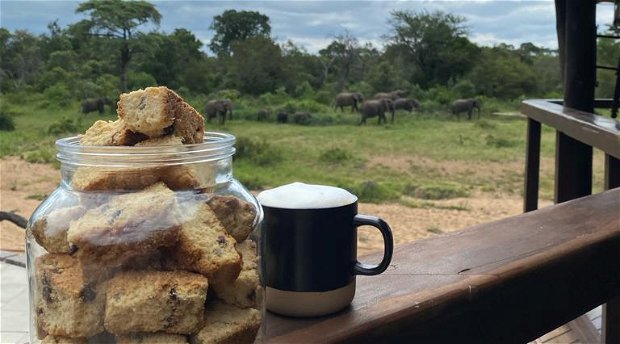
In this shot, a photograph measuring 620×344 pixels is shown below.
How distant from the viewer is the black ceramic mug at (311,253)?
48cm

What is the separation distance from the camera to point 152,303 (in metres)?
0.36

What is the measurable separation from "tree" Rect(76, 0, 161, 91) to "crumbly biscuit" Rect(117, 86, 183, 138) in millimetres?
7098

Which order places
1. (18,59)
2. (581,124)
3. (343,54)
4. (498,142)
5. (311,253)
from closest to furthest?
1. (311,253)
2. (581,124)
3. (18,59)
4. (498,142)
5. (343,54)

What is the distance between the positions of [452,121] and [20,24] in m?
7.11

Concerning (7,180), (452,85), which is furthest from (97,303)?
(452,85)

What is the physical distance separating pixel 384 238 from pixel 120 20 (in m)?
8.12

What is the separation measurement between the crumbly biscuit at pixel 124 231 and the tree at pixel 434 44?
13.7 metres

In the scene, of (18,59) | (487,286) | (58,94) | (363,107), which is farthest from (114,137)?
(363,107)

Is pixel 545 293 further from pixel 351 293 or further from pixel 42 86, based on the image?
pixel 42 86

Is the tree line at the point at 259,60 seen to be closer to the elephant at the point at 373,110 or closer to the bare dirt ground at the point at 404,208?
the bare dirt ground at the point at 404,208

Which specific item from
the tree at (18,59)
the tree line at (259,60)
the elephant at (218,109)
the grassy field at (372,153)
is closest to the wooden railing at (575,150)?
the grassy field at (372,153)

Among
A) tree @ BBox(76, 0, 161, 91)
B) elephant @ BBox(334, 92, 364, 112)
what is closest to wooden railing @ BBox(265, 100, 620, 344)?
tree @ BBox(76, 0, 161, 91)

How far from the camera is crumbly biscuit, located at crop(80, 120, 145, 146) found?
0.41m

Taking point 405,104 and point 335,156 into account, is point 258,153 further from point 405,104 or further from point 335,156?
point 405,104
